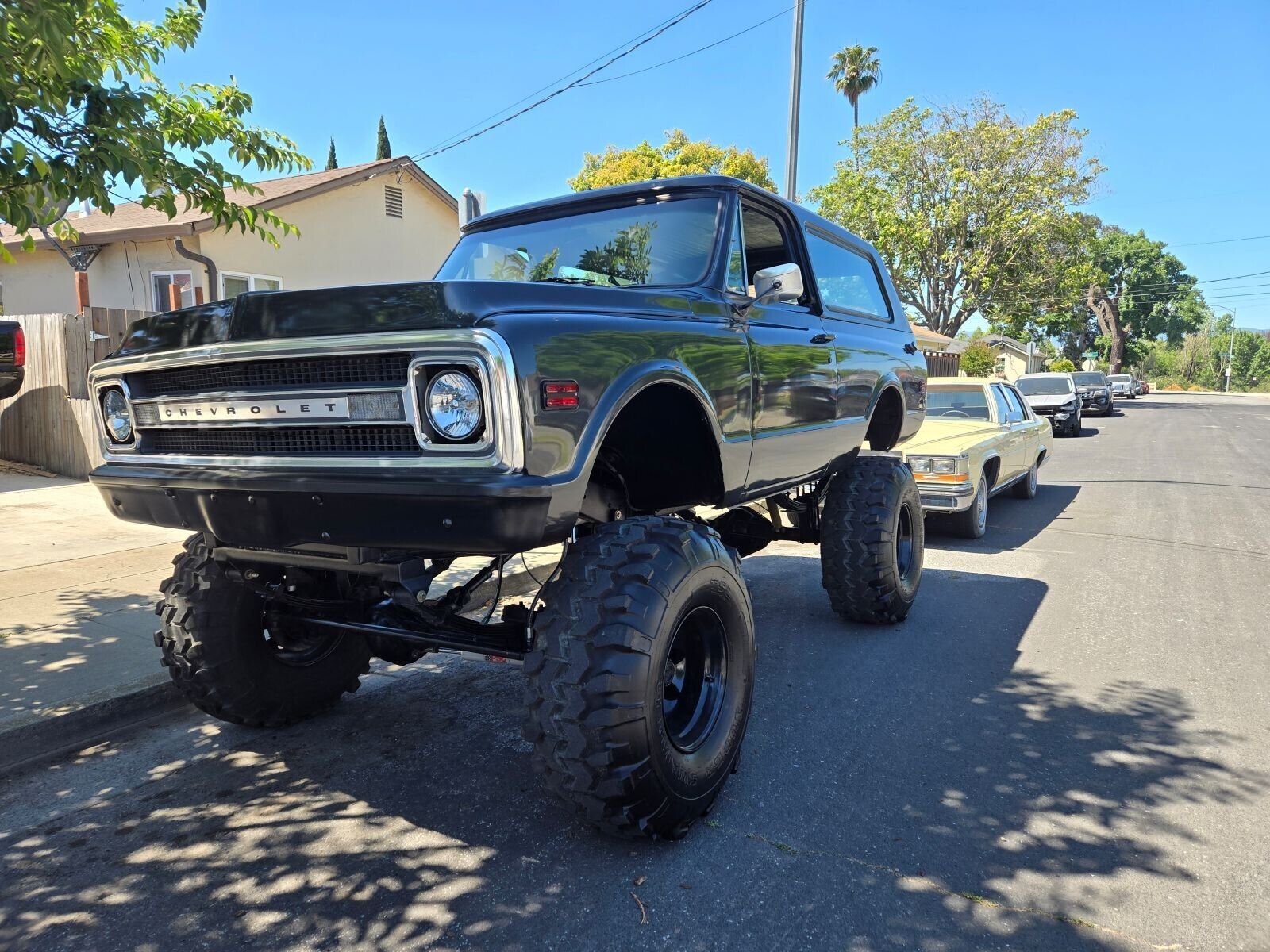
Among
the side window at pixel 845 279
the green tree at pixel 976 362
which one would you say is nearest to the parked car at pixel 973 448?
the side window at pixel 845 279

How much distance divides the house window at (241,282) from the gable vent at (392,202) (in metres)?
3.21

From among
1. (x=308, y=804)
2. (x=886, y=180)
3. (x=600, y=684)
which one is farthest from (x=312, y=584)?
(x=886, y=180)

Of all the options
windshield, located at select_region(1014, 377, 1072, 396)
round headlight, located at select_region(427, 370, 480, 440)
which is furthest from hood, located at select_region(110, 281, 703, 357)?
windshield, located at select_region(1014, 377, 1072, 396)

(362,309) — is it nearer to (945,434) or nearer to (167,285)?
(945,434)

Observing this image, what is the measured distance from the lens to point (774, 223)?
14.3 feet

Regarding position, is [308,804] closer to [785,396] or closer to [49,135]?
[785,396]

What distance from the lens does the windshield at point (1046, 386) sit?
22766 millimetres

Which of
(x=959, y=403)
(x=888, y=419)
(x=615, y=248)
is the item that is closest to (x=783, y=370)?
(x=615, y=248)

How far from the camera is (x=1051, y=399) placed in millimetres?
22297

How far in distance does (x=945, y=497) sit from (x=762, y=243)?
168 inches

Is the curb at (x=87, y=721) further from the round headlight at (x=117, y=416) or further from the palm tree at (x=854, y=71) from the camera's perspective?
the palm tree at (x=854, y=71)

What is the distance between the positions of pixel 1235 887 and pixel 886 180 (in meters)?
34.4

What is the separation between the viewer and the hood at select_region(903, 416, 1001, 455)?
25.8 feet

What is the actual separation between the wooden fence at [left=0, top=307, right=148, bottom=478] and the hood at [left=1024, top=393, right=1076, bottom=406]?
788 inches
